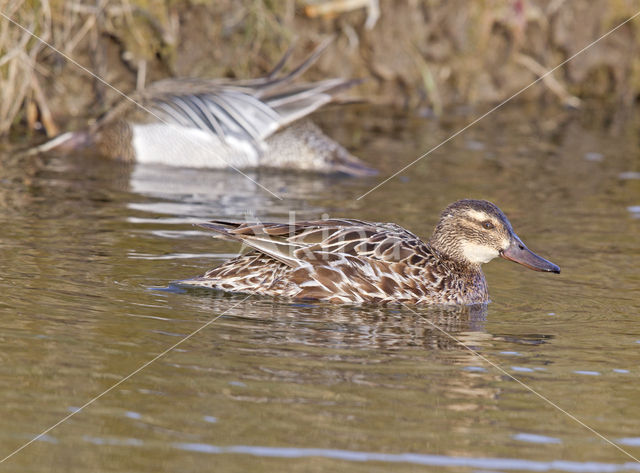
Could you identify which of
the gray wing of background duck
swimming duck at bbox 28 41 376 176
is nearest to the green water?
swimming duck at bbox 28 41 376 176

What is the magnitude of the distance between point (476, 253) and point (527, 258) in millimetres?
353

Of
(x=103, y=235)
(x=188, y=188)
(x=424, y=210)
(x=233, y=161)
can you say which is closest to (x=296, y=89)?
(x=233, y=161)

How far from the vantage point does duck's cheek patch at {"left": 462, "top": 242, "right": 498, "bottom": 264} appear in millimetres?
6598

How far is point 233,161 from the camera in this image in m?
10.3

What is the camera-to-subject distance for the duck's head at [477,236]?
6.50 meters

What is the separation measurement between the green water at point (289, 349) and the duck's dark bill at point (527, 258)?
0.18m

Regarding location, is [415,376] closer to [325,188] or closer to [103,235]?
[103,235]

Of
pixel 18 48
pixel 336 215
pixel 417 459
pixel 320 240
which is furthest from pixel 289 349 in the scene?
pixel 18 48

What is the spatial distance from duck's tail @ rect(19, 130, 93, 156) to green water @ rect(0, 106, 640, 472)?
792mm

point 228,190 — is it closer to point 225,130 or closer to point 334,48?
point 225,130

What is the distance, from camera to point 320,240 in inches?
242

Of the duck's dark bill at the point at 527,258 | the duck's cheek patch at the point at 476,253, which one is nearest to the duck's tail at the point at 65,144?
the duck's cheek patch at the point at 476,253

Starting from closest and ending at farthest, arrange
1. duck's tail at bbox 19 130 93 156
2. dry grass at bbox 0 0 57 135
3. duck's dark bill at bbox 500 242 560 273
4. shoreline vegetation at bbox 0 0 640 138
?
duck's dark bill at bbox 500 242 560 273 → dry grass at bbox 0 0 57 135 → duck's tail at bbox 19 130 93 156 → shoreline vegetation at bbox 0 0 640 138

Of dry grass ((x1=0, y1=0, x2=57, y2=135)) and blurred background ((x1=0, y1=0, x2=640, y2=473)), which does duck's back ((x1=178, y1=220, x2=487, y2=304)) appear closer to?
blurred background ((x1=0, y1=0, x2=640, y2=473))
